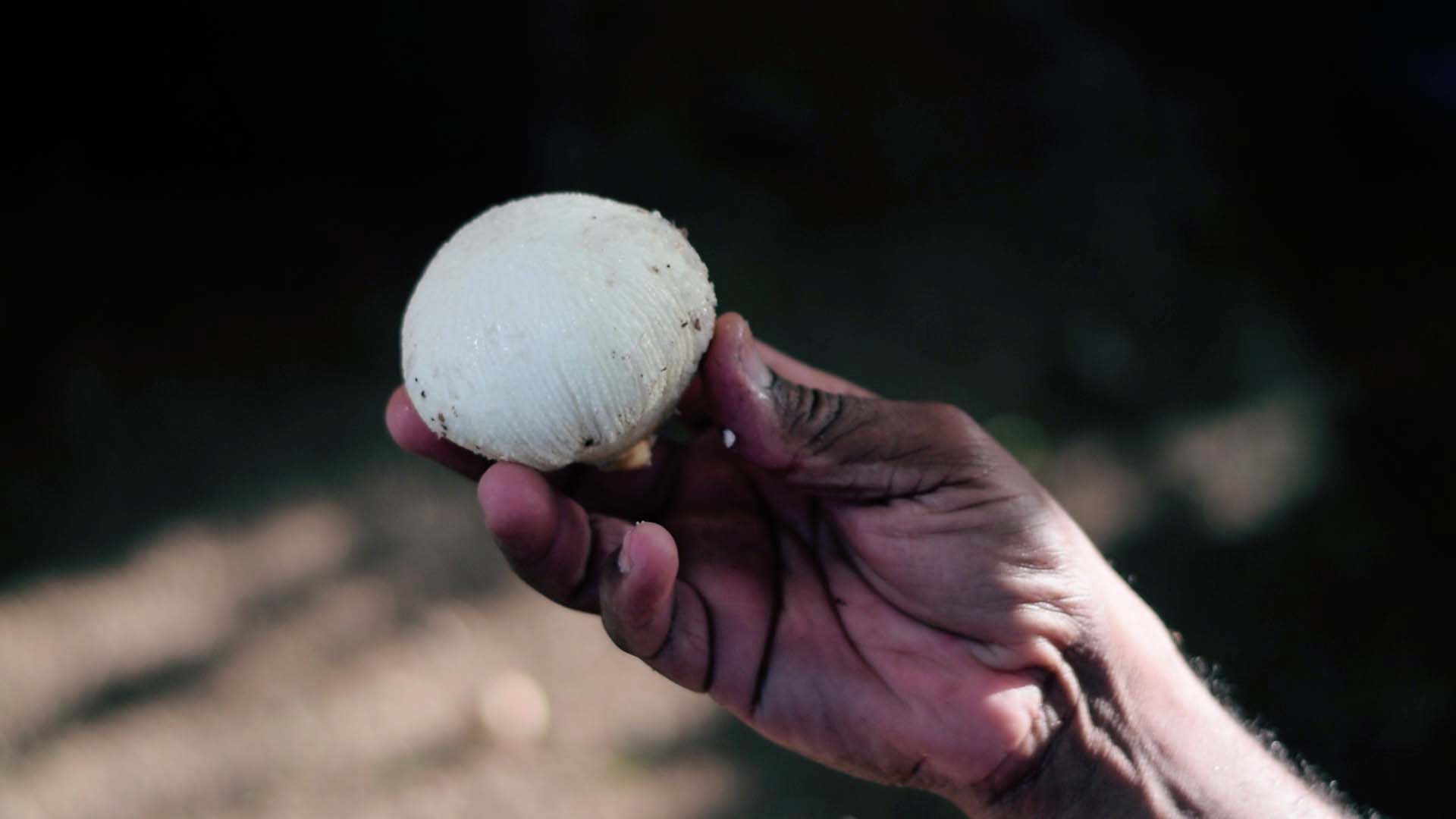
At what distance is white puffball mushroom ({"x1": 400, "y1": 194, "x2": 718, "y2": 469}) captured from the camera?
0.96 meters

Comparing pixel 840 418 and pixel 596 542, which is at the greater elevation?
pixel 840 418

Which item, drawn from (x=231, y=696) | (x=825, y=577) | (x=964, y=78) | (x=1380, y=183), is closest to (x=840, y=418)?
(x=825, y=577)

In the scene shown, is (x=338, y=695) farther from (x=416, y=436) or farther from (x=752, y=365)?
(x=752, y=365)

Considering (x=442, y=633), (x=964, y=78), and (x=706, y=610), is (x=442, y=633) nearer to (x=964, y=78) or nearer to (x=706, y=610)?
(x=706, y=610)

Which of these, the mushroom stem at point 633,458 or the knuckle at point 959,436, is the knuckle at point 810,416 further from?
the mushroom stem at point 633,458

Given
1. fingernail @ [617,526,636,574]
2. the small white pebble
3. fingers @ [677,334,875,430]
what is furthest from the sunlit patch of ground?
fingernail @ [617,526,636,574]

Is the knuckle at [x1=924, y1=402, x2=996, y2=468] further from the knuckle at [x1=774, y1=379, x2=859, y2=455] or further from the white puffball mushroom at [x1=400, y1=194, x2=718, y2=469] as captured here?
the white puffball mushroom at [x1=400, y1=194, x2=718, y2=469]

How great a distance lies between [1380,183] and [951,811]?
1745mm

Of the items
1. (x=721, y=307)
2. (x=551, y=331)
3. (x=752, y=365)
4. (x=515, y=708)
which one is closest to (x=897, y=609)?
(x=752, y=365)

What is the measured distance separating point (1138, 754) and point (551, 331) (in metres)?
0.79

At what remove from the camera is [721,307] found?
204cm

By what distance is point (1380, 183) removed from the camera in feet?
7.47

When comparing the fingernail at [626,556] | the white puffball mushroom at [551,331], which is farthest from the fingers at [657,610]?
the white puffball mushroom at [551,331]

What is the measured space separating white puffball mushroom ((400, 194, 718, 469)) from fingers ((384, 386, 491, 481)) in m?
0.15
